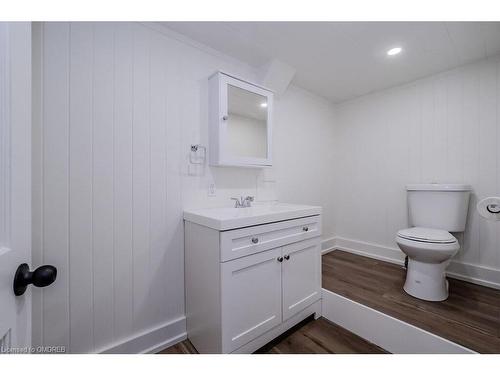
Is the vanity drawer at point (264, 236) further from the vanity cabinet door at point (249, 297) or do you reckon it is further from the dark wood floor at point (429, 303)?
the dark wood floor at point (429, 303)

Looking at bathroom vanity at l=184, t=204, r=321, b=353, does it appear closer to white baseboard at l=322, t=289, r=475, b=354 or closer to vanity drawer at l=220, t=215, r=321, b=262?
vanity drawer at l=220, t=215, r=321, b=262

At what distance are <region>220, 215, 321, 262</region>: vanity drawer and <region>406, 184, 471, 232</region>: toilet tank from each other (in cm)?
113

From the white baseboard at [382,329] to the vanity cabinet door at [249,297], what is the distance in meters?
0.50

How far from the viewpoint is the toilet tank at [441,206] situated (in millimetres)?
1808

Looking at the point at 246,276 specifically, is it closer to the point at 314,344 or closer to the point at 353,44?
the point at 314,344

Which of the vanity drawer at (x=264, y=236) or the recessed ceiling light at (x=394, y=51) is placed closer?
the vanity drawer at (x=264, y=236)

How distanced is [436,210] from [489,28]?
1340 mm

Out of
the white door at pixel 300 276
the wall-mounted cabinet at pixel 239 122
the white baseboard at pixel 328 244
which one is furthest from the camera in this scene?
the white baseboard at pixel 328 244

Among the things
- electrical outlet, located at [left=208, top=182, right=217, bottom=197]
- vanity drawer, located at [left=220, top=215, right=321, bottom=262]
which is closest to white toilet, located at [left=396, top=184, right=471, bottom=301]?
vanity drawer, located at [left=220, top=215, right=321, bottom=262]

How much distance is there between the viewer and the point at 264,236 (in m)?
1.25

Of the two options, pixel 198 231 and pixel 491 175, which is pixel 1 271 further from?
pixel 491 175

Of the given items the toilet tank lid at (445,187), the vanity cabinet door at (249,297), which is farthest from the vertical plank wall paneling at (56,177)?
the toilet tank lid at (445,187)

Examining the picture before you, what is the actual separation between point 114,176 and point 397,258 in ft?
8.77

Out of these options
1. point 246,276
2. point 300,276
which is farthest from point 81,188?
point 300,276
